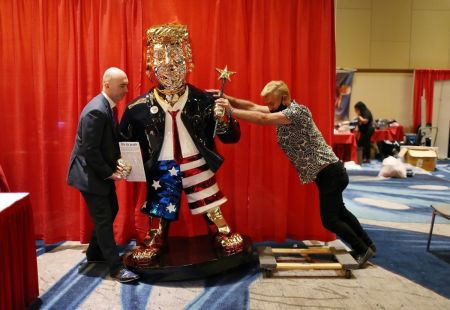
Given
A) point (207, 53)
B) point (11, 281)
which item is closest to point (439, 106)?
point (207, 53)

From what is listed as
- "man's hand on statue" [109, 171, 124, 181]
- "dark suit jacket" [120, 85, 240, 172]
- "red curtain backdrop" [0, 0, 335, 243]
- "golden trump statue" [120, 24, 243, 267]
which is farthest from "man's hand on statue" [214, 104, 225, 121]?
"man's hand on statue" [109, 171, 124, 181]

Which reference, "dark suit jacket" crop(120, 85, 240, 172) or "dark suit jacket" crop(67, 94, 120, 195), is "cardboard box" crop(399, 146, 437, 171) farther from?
"dark suit jacket" crop(67, 94, 120, 195)

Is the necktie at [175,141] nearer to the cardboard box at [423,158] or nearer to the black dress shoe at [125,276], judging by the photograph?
the black dress shoe at [125,276]

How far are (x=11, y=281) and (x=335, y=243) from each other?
2400 mm

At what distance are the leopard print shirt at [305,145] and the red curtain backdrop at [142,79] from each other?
419 millimetres

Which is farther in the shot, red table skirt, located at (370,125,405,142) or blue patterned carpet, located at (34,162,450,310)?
red table skirt, located at (370,125,405,142)

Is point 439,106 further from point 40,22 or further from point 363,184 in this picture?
point 40,22

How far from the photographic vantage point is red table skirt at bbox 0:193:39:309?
1941 millimetres

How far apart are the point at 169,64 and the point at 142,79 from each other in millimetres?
634

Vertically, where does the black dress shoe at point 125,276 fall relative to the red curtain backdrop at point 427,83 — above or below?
below

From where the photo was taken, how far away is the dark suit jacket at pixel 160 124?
2.57 m

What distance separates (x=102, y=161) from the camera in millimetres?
2453

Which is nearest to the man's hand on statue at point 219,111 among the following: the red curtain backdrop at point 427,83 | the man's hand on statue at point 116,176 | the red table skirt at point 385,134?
the man's hand on statue at point 116,176

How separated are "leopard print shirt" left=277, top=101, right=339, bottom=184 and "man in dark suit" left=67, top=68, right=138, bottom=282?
1.09 meters
